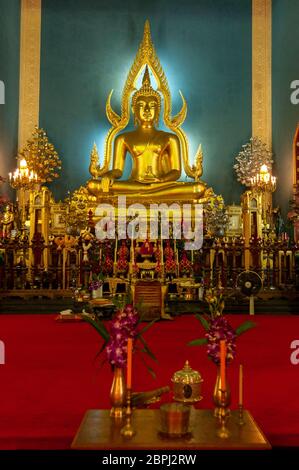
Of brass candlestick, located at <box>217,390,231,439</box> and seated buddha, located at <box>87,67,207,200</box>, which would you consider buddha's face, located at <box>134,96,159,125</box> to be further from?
brass candlestick, located at <box>217,390,231,439</box>

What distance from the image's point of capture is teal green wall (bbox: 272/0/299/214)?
851 centimetres

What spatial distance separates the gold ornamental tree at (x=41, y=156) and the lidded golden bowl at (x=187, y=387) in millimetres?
7227

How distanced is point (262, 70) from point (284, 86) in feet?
3.39

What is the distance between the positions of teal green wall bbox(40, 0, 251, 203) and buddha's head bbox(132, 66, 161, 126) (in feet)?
2.03

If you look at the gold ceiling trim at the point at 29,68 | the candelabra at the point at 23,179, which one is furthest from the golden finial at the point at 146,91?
the candelabra at the point at 23,179

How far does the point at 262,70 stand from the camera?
388 inches

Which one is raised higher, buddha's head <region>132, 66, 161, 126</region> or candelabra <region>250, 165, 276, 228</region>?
buddha's head <region>132, 66, 161, 126</region>

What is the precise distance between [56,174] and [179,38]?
364 cm

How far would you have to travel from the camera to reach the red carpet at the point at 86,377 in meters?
1.91

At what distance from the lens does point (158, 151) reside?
9.31 metres

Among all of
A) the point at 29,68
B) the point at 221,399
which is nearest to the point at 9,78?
the point at 29,68

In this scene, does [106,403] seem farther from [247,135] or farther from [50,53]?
[50,53]

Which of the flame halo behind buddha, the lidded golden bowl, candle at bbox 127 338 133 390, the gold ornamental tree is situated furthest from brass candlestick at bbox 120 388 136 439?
the gold ornamental tree
